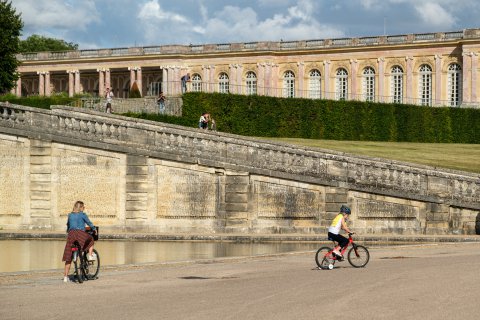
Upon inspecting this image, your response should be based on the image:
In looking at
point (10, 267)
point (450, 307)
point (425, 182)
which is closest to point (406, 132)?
point (425, 182)

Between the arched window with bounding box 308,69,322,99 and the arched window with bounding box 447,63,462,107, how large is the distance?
36.9ft

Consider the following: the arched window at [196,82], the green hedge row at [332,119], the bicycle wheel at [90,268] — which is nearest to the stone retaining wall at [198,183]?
the bicycle wheel at [90,268]

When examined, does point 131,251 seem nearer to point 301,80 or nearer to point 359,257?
point 359,257

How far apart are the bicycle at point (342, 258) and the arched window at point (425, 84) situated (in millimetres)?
63376

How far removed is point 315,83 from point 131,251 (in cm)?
6295

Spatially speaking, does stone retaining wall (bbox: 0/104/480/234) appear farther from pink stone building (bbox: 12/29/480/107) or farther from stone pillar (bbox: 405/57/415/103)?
stone pillar (bbox: 405/57/415/103)

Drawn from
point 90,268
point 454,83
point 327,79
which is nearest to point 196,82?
point 327,79

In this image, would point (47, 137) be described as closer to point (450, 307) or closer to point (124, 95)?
point (450, 307)

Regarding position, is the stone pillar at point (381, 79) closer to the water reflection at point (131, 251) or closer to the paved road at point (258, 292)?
the water reflection at point (131, 251)

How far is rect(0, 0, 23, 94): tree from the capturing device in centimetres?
5994

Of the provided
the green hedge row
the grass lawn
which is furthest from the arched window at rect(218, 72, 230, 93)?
the grass lawn

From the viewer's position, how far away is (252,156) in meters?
38.9

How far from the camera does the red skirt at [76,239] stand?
22.7 m

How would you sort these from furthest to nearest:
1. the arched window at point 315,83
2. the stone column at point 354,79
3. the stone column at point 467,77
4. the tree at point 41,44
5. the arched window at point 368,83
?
the tree at point 41,44 → the arched window at point 315,83 → the stone column at point 354,79 → the arched window at point 368,83 → the stone column at point 467,77
